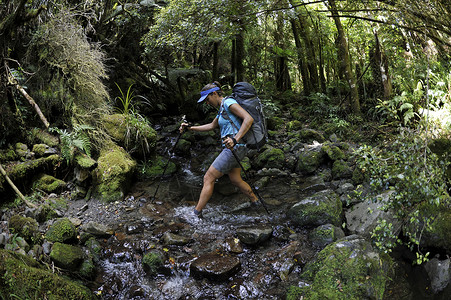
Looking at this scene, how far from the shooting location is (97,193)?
6199 mm

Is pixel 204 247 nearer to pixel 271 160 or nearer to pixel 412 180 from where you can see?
pixel 412 180

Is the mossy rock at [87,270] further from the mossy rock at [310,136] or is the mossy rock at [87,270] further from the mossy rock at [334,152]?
the mossy rock at [310,136]

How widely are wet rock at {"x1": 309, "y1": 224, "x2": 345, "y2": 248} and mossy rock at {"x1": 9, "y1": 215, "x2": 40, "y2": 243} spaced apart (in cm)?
374

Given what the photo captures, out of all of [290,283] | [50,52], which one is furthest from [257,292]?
[50,52]

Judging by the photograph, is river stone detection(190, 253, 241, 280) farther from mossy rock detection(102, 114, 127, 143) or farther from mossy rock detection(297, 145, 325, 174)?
mossy rock detection(102, 114, 127, 143)

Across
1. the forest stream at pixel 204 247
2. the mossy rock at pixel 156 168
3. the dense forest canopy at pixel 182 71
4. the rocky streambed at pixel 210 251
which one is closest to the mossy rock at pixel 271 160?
the forest stream at pixel 204 247

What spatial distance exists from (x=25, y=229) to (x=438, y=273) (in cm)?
503

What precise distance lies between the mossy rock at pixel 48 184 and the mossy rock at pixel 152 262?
310 centimetres

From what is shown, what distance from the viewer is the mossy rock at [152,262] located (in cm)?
392

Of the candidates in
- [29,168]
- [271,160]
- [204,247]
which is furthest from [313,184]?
[29,168]

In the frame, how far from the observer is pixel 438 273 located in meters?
3.40

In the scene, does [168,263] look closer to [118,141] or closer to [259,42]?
[118,141]

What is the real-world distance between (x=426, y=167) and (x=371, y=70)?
9739mm

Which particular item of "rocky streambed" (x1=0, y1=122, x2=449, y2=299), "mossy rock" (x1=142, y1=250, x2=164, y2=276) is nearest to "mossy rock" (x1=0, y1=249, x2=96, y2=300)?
"rocky streambed" (x1=0, y1=122, x2=449, y2=299)
